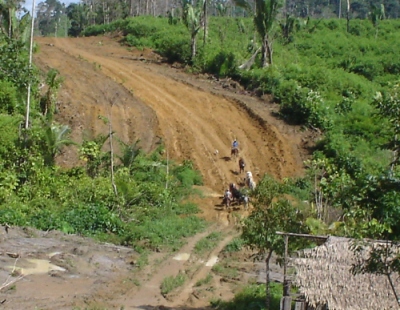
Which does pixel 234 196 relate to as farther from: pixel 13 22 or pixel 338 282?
pixel 338 282

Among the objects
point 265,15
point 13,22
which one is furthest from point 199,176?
point 265,15

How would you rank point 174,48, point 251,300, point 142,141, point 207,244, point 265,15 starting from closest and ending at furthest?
point 251,300, point 207,244, point 142,141, point 265,15, point 174,48

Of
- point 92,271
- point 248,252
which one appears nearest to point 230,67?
point 248,252

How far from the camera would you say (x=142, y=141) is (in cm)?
2667

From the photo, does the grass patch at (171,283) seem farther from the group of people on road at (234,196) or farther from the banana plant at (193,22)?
the banana plant at (193,22)

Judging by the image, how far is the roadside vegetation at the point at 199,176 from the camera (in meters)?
12.3

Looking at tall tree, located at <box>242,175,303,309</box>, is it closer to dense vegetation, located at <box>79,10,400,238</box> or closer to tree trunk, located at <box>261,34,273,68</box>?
dense vegetation, located at <box>79,10,400,238</box>

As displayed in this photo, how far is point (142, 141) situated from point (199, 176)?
336 centimetres

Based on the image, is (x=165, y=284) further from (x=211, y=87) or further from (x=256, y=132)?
(x=211, y=87)

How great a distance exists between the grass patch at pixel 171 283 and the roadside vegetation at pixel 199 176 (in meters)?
0.08

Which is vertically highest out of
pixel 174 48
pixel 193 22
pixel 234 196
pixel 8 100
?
pixel 193 22

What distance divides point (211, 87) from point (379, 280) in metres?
22.2

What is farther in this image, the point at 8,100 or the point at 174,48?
the point at 174,48

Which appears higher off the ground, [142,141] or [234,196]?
[142,141]
